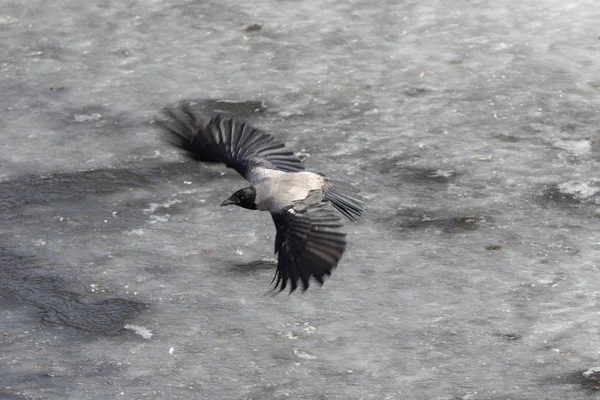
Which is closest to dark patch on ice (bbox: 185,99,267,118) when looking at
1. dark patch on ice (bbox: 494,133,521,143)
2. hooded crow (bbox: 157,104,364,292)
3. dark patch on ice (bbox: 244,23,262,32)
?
hooded crow (bbox: 157,104,364,292)

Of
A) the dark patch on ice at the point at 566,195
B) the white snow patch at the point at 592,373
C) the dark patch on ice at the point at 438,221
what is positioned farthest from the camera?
the dark patch on ice at the point at 566,195

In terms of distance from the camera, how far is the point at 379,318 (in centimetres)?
521

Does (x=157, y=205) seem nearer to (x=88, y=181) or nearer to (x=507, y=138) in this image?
(x=88, y=181)

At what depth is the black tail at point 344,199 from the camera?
17.5ft

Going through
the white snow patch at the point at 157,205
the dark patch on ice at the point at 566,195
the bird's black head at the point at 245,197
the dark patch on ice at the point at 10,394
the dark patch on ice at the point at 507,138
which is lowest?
the white snow patch at the point at 157,205

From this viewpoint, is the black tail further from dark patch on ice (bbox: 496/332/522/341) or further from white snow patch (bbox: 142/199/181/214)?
white snow patch (bbox: 142/199/181/214)

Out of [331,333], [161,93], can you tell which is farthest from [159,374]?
[161,93]

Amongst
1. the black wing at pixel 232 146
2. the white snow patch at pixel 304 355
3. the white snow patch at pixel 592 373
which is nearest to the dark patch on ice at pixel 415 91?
the black wing at pixel 232 146

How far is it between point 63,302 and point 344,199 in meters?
1.56

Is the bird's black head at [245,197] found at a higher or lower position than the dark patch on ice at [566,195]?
higher

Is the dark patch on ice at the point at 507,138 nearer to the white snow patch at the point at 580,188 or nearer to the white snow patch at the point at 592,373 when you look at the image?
the white snow patch at the point at 580,188

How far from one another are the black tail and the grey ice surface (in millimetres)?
415

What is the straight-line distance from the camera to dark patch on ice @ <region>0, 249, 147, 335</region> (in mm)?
5312

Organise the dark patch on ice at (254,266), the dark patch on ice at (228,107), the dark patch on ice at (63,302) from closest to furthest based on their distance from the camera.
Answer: the dark patch on ice at (63,302) → the dark patch on ice at (254,266) → the dark patch on ice at (228,107)
